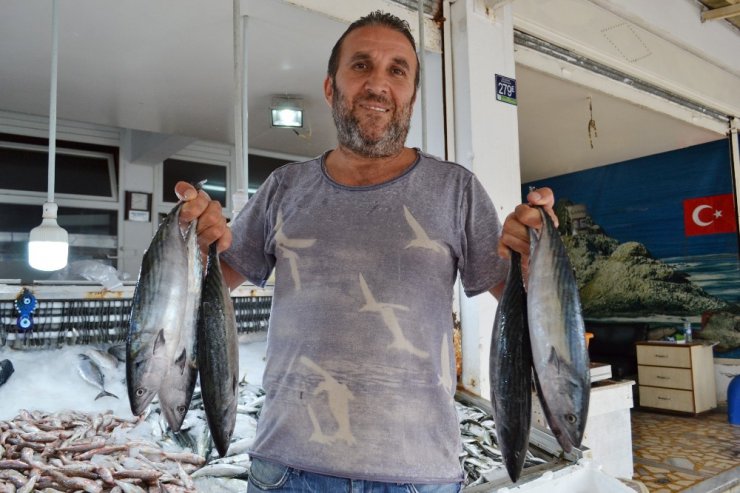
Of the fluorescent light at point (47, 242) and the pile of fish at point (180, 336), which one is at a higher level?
the fluorescent light at point (47, 242)

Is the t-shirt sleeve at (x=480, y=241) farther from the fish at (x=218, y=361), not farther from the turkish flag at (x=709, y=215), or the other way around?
the turkish flag at (x=709, y=215)

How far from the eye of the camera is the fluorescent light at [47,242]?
6.72 ft

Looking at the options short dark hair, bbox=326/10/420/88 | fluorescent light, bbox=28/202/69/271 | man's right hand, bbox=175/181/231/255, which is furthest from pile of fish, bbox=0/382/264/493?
short dark hair, bbox=326/10/420/88

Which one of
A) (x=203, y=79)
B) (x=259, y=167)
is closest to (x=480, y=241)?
(x=203, y=79)

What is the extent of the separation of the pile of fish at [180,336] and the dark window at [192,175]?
5998mm

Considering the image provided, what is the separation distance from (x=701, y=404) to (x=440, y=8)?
17.3ft

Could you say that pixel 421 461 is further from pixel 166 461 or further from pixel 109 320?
pixel 109 320

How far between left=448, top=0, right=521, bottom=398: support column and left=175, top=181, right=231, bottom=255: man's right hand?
212 cm

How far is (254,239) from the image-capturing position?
141cm

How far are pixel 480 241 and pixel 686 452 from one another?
14.4 feet

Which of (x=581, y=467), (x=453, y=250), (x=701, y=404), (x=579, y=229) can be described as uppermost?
(x=579, y=229)

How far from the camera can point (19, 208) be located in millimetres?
6156

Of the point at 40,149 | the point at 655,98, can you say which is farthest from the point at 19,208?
the point at 655,98

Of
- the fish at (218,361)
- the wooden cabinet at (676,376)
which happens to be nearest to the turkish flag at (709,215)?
the wooden cabinet at (676,376)
